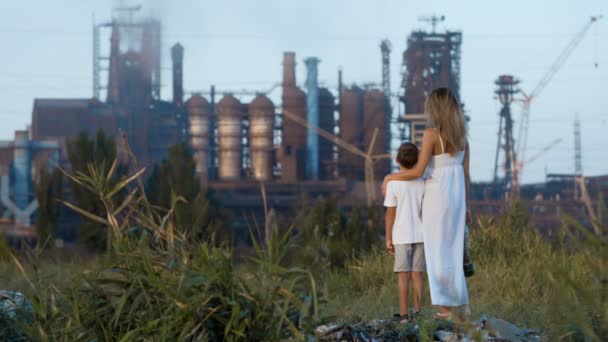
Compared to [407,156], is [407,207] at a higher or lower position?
lower

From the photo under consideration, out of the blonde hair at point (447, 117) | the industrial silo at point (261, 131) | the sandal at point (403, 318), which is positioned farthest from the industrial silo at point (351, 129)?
the sandal at point (403, 318)

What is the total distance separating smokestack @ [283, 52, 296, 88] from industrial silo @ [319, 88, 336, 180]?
233cm

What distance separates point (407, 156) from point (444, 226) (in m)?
0.73

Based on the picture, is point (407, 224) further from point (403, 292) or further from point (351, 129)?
point (351, 129)

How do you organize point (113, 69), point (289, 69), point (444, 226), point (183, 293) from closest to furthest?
point (183, 293) → point (444, 226) → point (289, 69) → point (113, 69)

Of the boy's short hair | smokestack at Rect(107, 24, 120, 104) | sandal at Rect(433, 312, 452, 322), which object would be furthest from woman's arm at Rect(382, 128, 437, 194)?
smokestack at Rect(107, 24, 120, 104)

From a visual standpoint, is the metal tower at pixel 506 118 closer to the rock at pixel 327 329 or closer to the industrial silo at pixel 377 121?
the industrial silo at pixel 377 121

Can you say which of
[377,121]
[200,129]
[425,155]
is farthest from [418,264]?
[200,129]

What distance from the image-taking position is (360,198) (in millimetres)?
63156

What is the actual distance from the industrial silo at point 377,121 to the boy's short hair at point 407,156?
195ft

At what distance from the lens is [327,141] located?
221 feet

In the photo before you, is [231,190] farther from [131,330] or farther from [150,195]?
[131,330]

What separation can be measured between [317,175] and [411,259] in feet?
200

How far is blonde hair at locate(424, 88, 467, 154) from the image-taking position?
527 cm
